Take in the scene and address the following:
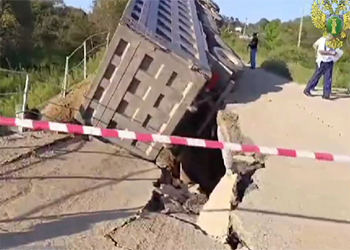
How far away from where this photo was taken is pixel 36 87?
14.8 metres

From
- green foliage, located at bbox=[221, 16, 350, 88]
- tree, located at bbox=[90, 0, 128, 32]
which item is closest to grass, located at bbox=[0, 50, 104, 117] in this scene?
green foliage, located at bbox=[221, 16, 350, 88]

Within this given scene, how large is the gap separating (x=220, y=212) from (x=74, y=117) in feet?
11.2

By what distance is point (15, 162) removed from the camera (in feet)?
21.2

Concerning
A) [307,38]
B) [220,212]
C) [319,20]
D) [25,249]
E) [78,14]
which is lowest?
[78,14]

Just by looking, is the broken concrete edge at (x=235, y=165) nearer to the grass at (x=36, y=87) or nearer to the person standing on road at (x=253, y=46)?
the grass at (x=36, y=87)

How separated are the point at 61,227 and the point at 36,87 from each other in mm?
10549

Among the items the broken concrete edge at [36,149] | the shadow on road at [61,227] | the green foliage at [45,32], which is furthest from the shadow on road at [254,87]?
the green foliage at [45,32]

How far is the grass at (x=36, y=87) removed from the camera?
1205cm

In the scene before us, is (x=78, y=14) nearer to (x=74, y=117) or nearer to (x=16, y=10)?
(x=16, y=10)

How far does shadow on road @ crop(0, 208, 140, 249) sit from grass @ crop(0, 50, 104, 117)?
5003 mm

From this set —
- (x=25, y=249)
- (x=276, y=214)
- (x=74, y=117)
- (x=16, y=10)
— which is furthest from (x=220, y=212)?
(x=16, y=10)

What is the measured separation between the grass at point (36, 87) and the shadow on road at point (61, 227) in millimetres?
5003

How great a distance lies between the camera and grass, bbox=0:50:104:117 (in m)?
12.1

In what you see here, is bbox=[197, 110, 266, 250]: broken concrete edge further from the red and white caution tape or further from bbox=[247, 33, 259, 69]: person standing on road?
bbox=[247, 33, 259, 69]: person standing on road
